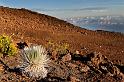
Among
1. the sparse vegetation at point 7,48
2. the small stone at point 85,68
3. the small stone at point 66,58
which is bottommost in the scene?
the small stone at point 85,68

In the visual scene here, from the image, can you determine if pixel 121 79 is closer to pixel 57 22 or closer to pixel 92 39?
pixel 92 39

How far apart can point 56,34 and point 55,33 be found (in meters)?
0.29

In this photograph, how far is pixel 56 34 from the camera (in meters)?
26.6

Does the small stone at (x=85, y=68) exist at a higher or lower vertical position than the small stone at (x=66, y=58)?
lower

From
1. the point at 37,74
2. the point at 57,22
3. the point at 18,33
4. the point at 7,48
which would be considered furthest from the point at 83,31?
the point at 37,74

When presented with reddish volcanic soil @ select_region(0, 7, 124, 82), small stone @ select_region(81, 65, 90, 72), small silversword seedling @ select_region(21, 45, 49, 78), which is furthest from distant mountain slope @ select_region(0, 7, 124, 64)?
small silversword seedling @ select_region(21, 45, 49, 78)

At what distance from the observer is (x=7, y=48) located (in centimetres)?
1744

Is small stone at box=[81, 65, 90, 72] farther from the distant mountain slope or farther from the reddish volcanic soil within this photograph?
the distant mountain slope

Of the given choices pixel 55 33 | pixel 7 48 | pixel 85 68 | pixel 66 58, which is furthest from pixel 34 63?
pixel 55 33

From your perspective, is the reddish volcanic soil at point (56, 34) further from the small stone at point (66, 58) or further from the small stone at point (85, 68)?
the small stone at point (85, 68)

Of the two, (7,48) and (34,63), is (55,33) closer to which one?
(7,48)

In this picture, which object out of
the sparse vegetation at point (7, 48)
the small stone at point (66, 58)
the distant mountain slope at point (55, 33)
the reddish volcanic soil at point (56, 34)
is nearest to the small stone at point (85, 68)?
the small stone at point (66, 58)

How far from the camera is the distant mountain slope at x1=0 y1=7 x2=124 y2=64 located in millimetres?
23847

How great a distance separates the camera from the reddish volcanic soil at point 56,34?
924 inches
